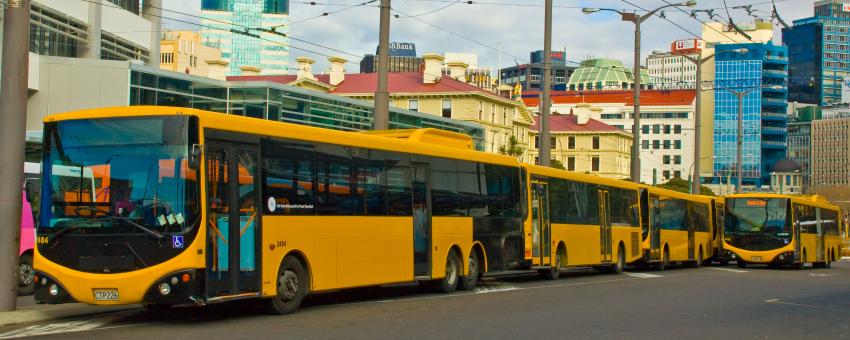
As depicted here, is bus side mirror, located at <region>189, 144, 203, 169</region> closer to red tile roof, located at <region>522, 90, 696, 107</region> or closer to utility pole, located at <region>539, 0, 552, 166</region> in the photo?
utility pole, located at <region>539, 0, 552, 166</region>

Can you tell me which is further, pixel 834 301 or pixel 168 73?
pixel 168 73

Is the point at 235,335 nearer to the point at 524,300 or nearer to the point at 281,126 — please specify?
the point at 281,126

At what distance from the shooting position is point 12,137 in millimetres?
14711

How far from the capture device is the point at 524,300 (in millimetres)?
18859

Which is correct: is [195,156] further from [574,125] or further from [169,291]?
[574,125]

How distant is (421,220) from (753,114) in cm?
15053

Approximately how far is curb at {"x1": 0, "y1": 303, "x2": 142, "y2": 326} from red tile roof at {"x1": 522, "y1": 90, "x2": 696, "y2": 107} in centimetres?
14926

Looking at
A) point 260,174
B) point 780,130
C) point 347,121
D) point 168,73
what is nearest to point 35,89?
point 168,73

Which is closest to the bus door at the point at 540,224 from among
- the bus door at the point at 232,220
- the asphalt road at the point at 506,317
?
the asphalt road at the point at 506,317

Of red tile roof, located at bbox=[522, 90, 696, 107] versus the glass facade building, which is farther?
red tile roof, located at bbox=[522, 90, 696, 107]

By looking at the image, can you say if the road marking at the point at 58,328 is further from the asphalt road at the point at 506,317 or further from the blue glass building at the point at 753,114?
the blue glass building at the point at 753,114

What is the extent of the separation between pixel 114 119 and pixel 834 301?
45.6ft

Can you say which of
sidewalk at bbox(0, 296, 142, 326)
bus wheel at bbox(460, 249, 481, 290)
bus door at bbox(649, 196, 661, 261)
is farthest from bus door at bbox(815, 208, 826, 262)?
sidewalk at bbox(0, 296, 142, 326)

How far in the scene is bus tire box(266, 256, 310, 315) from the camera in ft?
50.1
